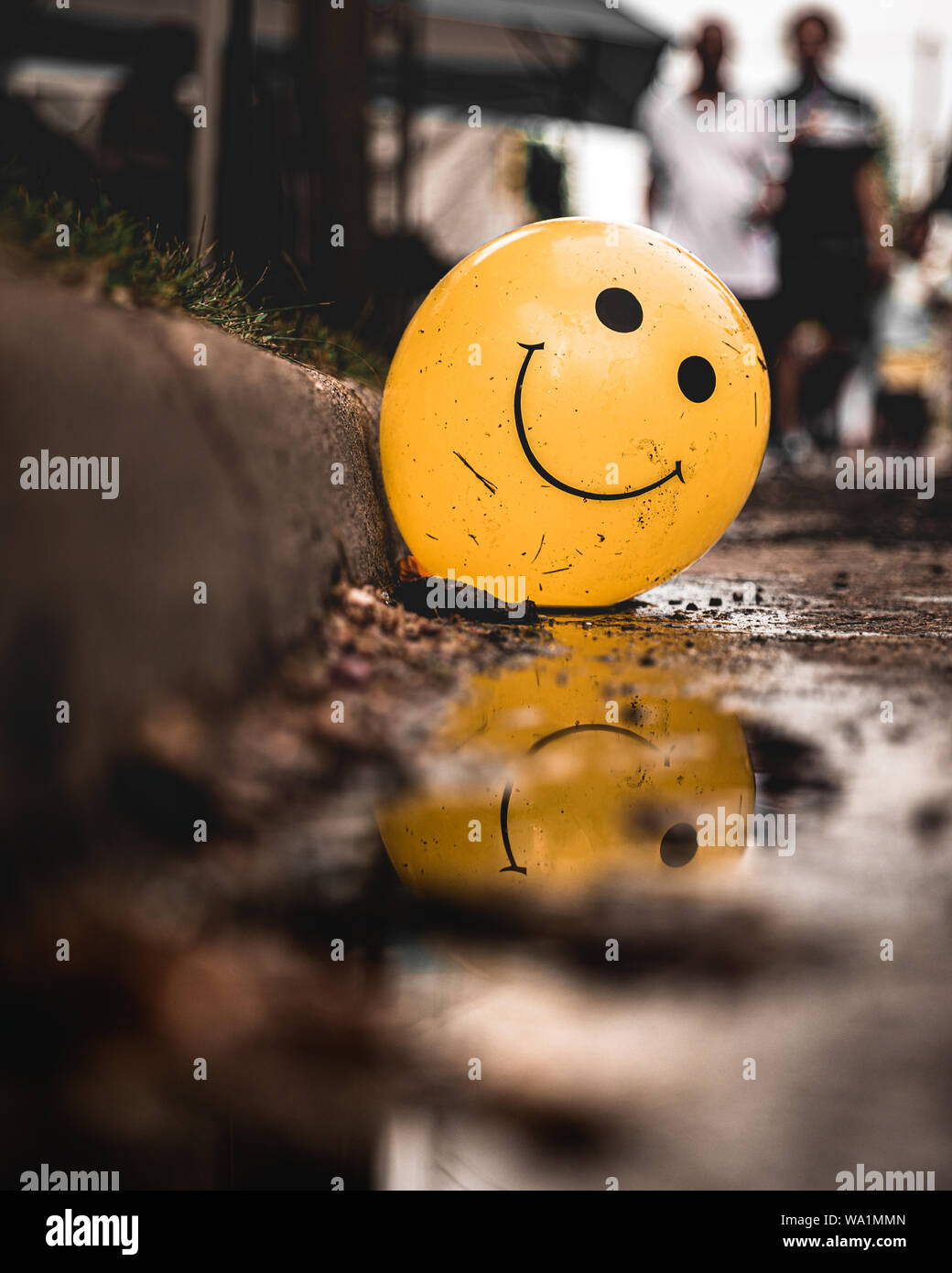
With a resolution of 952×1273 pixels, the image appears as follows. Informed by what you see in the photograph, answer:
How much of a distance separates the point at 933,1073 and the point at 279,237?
4477mm

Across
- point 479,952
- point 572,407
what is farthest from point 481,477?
point 479,952

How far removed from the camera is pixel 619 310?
125 inches

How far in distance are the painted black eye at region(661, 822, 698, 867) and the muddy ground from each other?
0.03 m

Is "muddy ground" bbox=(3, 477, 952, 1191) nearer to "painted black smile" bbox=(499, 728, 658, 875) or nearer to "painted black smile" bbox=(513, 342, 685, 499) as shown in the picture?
"painted black smile" bbox=(499, 728, 658, 875)

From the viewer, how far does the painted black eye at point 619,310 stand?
3154 millimetres

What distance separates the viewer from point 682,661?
10.1 ft

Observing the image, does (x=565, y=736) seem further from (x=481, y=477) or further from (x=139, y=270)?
(x=139, y=270)

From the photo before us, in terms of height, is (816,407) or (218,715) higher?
(816,407)

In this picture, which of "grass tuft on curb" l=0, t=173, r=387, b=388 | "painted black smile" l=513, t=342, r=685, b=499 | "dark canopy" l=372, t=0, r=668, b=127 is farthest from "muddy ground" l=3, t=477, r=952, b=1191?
"dark canopy" l=372, t=0, r=668, b=127

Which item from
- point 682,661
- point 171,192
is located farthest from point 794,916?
point 171,192

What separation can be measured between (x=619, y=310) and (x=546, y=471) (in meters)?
0.47

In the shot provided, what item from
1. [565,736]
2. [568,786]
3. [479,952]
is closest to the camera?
[479,952]

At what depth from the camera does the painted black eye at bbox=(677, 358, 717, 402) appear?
3.19 meters
